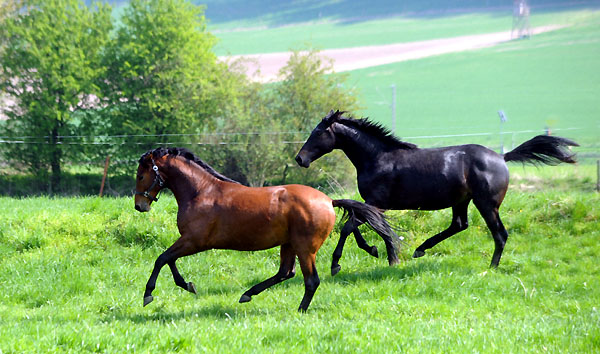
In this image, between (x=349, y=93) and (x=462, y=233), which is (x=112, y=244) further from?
(x=349, y=93)

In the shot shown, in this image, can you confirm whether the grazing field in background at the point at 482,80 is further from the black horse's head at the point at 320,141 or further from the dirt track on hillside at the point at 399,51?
the black horse's head at the point at 320,141

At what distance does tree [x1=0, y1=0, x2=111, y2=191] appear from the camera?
34.9m

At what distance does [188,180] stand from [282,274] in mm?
1587

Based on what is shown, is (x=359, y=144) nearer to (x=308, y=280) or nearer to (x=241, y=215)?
(x=241, y=215)

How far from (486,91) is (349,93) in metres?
32.1

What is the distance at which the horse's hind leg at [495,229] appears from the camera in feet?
30.9

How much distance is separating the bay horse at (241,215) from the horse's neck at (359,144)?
7.08 feet

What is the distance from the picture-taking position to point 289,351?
5.67m

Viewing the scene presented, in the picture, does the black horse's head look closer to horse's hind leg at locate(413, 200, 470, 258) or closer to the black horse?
the black horse

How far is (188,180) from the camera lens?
26.0 ft

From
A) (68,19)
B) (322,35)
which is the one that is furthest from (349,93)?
(322,35)

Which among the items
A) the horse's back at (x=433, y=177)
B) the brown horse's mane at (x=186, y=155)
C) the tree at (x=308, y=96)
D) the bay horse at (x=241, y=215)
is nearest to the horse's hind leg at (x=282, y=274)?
the bay horse at (x=241, y=215)

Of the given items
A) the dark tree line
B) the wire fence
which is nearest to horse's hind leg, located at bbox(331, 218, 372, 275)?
the wire fence

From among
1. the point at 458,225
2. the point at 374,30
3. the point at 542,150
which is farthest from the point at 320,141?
the point at 374,30
